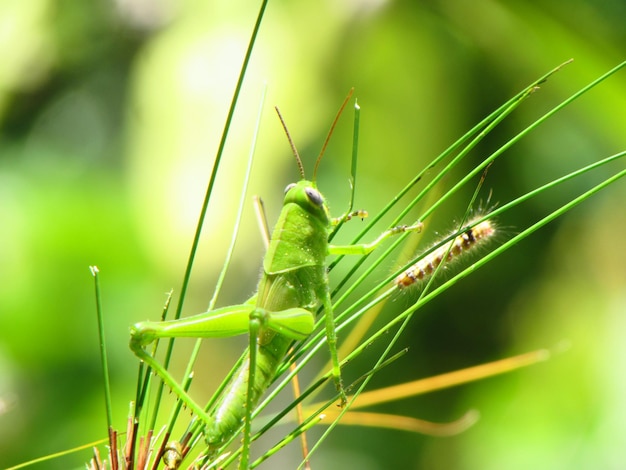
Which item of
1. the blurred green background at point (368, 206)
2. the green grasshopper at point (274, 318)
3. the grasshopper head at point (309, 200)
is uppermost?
the blurred green background at point (368, 206)

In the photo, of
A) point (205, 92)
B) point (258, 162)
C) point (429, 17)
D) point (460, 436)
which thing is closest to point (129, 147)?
point (205, 92)

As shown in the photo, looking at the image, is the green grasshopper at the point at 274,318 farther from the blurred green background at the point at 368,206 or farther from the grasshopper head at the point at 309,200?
the blurred green background at the point at 368,206

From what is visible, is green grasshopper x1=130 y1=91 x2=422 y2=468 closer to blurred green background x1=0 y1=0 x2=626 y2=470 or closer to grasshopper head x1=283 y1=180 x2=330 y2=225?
grasshopper head x1=283 y1=180 x2=330 y2=225

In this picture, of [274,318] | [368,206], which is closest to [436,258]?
[274,318]

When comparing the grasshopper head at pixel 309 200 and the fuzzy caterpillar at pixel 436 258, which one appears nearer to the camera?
the fuzzy caterpillar at pixel 436 258

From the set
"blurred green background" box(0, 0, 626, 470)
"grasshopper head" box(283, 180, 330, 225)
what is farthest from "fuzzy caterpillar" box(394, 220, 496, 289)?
"blurred green background" box(0, 0, 626, 470)

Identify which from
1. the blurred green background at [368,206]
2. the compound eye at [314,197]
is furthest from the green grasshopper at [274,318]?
the blurred green background at [368,206]

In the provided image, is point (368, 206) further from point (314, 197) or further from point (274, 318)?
point (274, 318)
